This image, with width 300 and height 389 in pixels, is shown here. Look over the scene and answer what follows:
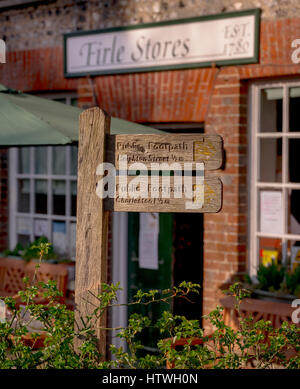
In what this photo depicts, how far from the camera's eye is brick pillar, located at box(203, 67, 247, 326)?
20.4ft

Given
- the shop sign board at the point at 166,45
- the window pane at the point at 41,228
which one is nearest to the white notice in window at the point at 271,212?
the shop sign board at the point at 166,45

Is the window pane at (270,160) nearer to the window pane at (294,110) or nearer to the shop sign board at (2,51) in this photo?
the window pane at (294,110)

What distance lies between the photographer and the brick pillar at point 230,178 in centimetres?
621

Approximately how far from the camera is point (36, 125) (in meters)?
4.68

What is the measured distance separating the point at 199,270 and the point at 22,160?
244 cm

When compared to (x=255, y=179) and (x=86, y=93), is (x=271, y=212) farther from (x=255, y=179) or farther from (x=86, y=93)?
A: (x=86, y=93)

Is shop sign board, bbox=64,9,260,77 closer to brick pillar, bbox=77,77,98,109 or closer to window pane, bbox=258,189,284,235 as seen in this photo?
brick pillar, bbox=77,77,98,109

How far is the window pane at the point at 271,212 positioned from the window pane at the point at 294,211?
8 centimetres

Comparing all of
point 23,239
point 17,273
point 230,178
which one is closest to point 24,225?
point 23,239

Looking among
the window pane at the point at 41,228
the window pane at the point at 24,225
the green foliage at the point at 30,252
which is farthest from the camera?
the window pane at the point at 24,225

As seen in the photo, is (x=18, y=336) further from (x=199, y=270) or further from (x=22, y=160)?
(x=22, y=160)

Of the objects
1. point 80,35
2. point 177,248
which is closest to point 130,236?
point 177,248

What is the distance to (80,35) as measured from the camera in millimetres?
7312

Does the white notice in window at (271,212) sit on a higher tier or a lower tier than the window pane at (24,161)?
lower
